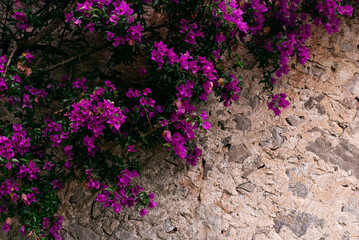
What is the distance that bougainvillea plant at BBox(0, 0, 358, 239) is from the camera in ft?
7.41

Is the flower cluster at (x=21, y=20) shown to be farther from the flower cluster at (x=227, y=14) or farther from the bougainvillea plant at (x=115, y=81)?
the flower cluster at (x=227, y=14)

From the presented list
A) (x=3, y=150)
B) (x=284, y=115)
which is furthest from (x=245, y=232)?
(x=3, y=150)

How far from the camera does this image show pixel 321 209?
8.87ft

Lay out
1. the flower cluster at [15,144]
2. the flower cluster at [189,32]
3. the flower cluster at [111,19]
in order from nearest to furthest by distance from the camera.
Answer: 1. the flower cluster at [111,19]
2. the flower cluster at [15,144]
3. the flower cluster at [189,32]

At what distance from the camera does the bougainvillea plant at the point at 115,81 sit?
2.26 metres

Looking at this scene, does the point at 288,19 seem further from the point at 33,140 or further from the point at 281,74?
the point at 33,140

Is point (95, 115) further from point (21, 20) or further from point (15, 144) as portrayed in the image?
point (21, 20)

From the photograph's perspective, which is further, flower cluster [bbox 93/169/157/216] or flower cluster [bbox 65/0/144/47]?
flower cluster [bbox 93/169/157/216]

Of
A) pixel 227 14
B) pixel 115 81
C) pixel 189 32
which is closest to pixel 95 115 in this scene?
pixel 115 81

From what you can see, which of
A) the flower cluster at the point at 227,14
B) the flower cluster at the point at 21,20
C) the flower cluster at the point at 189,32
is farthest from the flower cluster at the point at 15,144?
the flower cluster at the point at 227,14

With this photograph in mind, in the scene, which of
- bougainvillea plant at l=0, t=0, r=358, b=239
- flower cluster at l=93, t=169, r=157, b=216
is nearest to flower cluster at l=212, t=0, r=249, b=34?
bougainvillea plant at l=0, t=0, r=358, b=239

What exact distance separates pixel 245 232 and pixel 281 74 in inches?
48.3

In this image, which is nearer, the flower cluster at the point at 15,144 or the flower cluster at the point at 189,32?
the flower cluster at the point at 15,144

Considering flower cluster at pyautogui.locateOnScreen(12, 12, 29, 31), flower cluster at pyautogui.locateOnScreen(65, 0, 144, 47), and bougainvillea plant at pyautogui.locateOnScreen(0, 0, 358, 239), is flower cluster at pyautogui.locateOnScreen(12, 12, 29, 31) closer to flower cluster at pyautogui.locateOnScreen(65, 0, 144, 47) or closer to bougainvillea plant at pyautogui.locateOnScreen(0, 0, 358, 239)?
bougainvillea plant at pyautogui.locateOnScreen(0, 0, 358, 239)
